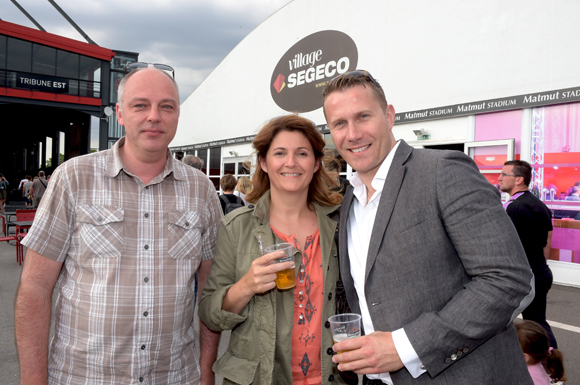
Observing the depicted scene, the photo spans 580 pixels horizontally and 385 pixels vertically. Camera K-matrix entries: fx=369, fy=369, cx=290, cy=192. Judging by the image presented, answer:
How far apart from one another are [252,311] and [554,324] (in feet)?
16.1

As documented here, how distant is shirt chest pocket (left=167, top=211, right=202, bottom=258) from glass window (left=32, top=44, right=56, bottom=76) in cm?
2472

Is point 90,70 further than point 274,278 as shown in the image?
Yes

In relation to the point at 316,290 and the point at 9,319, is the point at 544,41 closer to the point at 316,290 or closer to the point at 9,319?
the point at 316,290

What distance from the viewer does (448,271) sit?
139 cm

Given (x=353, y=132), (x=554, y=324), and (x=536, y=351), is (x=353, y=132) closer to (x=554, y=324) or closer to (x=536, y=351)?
(x=536, y=351)

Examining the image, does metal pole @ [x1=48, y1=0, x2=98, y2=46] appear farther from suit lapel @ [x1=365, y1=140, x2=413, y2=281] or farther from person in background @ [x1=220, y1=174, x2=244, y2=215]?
suit lapel @ [x1=365, y1=140, x2=413, y2=281]

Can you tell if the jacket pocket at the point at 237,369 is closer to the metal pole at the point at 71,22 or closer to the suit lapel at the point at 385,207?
the suit lapel at the point at 385,207

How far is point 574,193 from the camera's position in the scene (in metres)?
6.83

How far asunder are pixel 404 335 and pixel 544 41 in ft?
26.4

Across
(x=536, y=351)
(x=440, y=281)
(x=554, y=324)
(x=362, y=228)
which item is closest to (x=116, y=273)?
(x=362, y=228)

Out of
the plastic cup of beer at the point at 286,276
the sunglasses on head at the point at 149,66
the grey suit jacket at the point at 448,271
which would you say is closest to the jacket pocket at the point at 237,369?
the plastic cup of beer at the point at 286,276

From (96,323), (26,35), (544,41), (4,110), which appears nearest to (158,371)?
(96,323)

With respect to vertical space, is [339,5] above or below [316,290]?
above

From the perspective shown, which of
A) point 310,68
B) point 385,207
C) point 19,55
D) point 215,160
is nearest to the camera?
point 385,207
